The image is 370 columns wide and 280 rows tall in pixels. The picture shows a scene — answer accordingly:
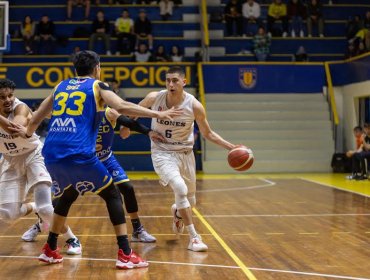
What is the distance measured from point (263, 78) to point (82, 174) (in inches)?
634

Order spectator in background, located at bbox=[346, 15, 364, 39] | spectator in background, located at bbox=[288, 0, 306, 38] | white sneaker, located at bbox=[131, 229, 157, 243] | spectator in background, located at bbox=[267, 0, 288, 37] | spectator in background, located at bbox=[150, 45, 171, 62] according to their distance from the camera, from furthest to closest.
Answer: spectator in background, located at bbox=[267, 0, 288, 37]
spectator in background, located at bbox=[288, 0, 306, 38]
spectator in background, located at bbox=[346, 15, 364, 39]
spectator in background, located at bbox=[150, 45, 171, 62]
white sneaker, located at bbox=[131, 229, 157, 243]

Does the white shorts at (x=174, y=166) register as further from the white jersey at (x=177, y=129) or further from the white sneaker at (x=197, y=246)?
the white sneaker at (x=197, y=246)

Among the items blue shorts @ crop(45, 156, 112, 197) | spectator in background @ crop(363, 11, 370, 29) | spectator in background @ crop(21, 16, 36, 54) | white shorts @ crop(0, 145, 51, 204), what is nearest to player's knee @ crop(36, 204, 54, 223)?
white shorts @ crop(0, 145, 51, 204)

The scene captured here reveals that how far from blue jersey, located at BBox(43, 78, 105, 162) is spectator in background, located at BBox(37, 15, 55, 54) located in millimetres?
17115

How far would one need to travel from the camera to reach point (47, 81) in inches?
835

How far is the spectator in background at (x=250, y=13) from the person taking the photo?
23981 millimetres

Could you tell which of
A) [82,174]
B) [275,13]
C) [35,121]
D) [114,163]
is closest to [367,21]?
[275,13]

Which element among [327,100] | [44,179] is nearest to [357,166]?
[327,100]

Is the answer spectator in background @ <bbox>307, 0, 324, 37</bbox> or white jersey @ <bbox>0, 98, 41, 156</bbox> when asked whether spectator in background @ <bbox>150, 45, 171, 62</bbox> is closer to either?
spectator in background @ <bbox>307, 0, 324, 37</bbox>

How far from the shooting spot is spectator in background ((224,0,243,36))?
2362cm

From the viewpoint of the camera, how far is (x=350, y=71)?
2109 centimetres

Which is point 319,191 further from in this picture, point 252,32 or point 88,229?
point 252,32

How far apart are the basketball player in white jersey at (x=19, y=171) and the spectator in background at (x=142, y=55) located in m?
15.0

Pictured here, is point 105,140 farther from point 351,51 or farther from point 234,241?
point 351,51
